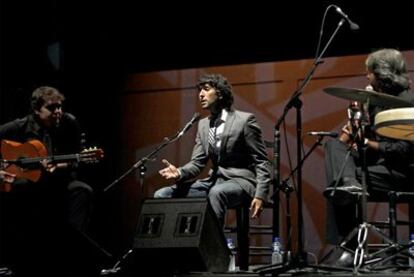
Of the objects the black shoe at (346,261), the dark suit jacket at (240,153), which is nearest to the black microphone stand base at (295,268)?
the black shoe at (346,261)

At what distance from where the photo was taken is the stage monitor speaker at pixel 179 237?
3432 mm

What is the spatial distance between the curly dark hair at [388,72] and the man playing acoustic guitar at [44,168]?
7.16 ft

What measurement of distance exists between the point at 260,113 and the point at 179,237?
2.51m

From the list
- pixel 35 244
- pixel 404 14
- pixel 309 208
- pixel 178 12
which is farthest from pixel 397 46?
pixel 35 244

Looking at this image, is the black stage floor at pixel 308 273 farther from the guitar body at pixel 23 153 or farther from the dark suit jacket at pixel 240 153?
the guitar body at pixel 23 153

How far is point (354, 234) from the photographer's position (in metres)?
3.55

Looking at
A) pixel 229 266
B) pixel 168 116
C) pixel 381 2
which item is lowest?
pixel 229 266

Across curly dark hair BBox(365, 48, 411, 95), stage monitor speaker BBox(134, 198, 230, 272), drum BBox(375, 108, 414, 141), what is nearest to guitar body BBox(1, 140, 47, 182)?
stage monitor speaker BBox(134, 198, 230, 272)

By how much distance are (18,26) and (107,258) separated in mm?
3191

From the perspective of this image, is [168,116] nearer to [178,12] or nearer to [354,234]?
[178,12]

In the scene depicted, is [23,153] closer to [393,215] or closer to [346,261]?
[346,261]

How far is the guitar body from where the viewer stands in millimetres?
4852

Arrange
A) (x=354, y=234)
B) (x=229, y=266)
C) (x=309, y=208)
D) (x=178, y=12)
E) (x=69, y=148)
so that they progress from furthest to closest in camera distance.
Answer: (x=178, y=12) < (x=309, y=208) < (x=69, y=148) < (x=229, y=266) < (x=354, y=234)

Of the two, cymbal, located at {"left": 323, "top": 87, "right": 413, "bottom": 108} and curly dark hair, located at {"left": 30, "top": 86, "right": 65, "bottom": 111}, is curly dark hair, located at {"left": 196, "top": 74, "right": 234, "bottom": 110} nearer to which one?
cymbal, located at {"left": 323, "top": 87, "right": 413, "bottom": 108}
